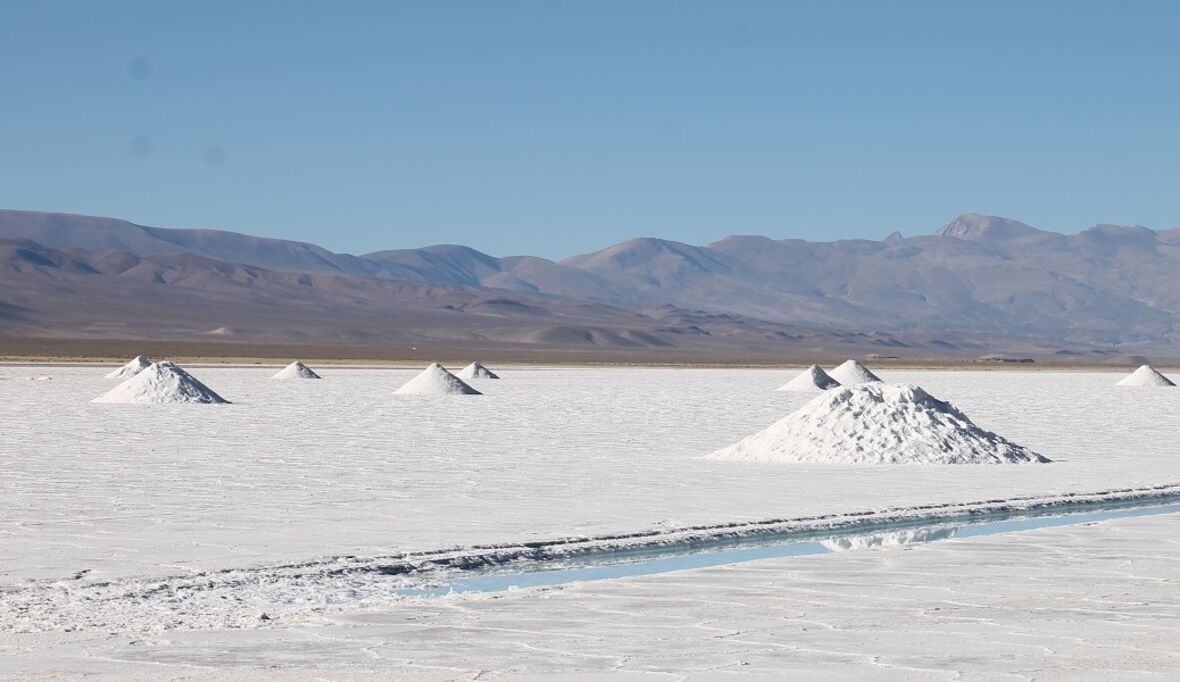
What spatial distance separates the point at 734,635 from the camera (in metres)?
6.77

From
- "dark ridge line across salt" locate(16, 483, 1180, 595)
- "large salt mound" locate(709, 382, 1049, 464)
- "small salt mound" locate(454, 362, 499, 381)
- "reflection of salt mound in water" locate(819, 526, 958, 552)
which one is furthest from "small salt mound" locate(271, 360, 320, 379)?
"reflection of salt mound in water" locate(819, 526, 958, 552)

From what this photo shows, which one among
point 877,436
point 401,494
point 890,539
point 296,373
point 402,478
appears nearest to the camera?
point 890,539

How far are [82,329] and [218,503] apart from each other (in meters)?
130

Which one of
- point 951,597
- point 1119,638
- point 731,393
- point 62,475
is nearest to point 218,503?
point 62,475

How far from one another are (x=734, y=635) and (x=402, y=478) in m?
7.59

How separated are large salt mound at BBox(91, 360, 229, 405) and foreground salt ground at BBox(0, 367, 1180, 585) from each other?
1.18 m

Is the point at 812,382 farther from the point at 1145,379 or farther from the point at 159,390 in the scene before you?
the point at 159,390

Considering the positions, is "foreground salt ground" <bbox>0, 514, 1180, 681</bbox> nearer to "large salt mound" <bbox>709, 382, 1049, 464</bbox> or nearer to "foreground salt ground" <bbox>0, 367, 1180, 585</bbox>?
"foreground salt ground" <bbox>0, 367, 1180, 585</bbox>

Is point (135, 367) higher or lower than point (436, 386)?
higher

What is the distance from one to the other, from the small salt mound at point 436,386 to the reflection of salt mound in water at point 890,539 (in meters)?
23.9

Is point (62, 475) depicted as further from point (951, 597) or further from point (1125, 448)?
point (1125, 448)

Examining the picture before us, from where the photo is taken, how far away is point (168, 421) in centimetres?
2258

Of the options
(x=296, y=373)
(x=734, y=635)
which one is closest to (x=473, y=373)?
(x=296, y=373)

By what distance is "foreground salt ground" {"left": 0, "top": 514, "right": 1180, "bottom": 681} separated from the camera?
6020mm
